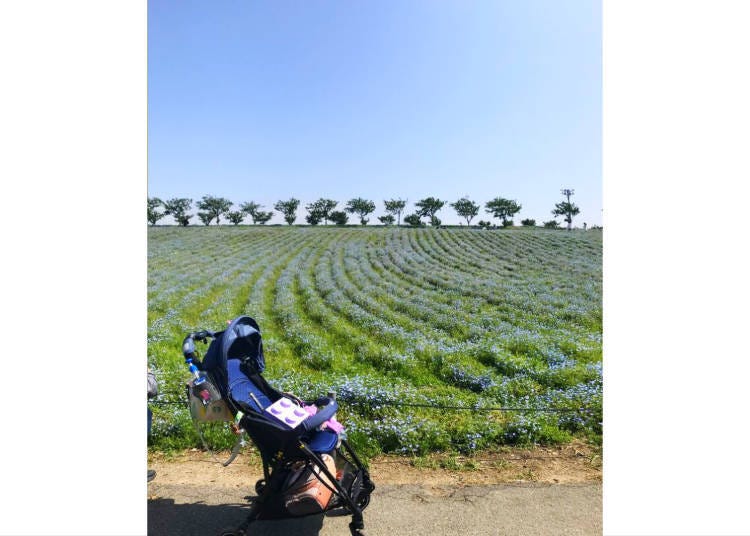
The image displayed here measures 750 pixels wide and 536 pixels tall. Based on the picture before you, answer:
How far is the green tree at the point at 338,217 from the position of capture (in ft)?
146

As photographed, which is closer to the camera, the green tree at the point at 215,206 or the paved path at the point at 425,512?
the paved path at the point at 425,512

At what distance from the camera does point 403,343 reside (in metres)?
11.2

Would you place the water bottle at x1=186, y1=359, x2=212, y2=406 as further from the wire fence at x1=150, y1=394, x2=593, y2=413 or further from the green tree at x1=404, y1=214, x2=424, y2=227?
the green tree at x1=404, y1=214, x2=424, y2=227

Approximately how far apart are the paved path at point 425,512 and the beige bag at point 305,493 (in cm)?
46

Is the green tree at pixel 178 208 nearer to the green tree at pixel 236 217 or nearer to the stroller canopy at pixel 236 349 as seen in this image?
the green tree at pixel 236 217

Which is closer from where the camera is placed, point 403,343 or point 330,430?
point 330,430

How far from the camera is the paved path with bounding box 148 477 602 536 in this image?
13.0ft

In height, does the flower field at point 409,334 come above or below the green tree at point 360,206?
below

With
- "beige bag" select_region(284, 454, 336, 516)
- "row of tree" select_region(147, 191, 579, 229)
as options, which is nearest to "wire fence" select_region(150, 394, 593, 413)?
"beige bag" select_region(284, 454, 336, 516)

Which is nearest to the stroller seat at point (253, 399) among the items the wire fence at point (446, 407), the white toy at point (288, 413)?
the white toy at point (288, 413)
